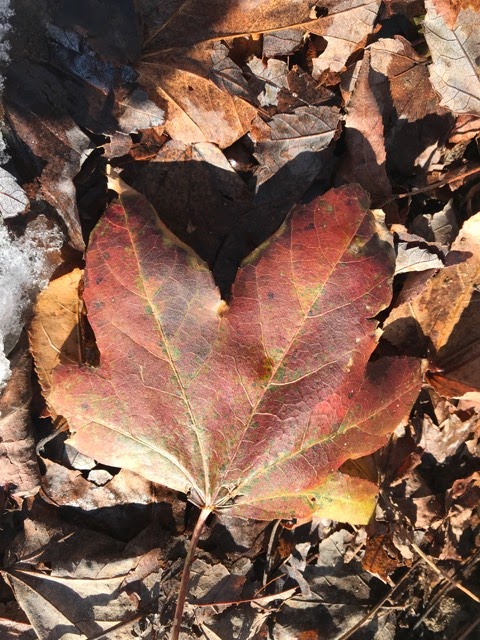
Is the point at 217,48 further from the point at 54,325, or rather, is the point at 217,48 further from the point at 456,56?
the point at 54,325

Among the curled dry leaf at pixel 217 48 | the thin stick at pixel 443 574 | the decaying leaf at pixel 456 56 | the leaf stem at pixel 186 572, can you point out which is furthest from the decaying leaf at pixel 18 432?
the decaying leaf at pixel 456 56

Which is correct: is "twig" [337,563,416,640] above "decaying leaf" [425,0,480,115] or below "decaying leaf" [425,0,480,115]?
below

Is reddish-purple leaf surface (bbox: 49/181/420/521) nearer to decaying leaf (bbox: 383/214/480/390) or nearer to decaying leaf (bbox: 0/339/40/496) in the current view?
decaying leaf (bbox: 0/339/40/496)

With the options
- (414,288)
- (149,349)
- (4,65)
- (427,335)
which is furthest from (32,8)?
(427,335)

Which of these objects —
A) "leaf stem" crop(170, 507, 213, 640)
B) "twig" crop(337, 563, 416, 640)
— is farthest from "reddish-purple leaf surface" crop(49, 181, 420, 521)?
"twig" crop(337, 563, 416, 640)

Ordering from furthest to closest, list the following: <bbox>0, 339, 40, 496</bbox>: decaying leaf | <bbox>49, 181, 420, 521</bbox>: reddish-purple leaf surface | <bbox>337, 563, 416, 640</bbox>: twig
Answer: <bbox>337, 563, 416, 640</bbox>: twig < <bbox>0, 339, 40, 496</bbox>: decaying leaf < <bbox>49, 181, 420, 521</bbox>: reddish-purple leaf surface

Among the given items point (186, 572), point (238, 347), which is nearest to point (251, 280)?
point (238, 347)
